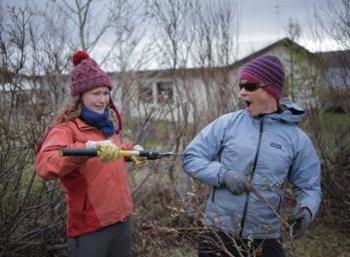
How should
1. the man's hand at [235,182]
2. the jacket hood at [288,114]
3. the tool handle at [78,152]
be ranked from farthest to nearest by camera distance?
the jacket hood at [288,114], the man's hand at [235,182], the tool handle at [78,152]

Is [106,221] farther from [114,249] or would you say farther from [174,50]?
[174,50]

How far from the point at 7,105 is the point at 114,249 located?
1.77m

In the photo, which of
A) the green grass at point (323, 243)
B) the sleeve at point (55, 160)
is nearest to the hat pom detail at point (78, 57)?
the sleeve at point (55, 160)

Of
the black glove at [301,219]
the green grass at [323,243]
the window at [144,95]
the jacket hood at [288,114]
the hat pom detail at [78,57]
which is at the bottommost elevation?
the green grass at [323,243]

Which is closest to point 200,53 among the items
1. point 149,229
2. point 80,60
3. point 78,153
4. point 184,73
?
point 184,73

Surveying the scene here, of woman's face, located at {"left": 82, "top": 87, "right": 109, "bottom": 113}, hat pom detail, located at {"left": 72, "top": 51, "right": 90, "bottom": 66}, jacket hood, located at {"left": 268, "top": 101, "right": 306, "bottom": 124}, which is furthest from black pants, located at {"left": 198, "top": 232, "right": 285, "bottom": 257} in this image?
hat pom detail, located at {"left": 72, "top": 51, "right": 90, "bottom": 66}

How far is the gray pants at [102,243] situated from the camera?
9.34 feet

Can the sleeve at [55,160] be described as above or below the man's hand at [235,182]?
above

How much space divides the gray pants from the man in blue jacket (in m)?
0.48

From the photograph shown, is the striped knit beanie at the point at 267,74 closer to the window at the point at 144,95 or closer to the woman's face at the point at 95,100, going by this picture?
the woman's face at the point at 95,100

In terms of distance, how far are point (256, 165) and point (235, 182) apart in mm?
220

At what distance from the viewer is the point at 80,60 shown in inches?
120

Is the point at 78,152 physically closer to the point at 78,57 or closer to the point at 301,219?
the point at 78,57

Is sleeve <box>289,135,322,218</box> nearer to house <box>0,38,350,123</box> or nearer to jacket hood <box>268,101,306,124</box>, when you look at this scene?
jacket hood <box>268,101,306,124</box>
